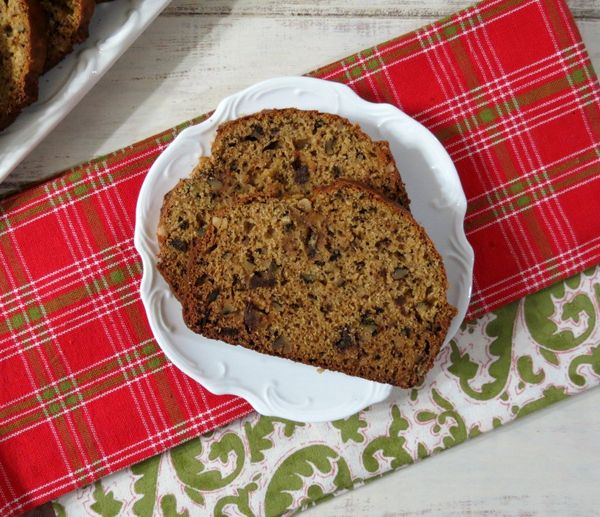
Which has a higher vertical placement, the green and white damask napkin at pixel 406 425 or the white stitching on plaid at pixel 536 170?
the white stitching on plaid at pixel 536 170

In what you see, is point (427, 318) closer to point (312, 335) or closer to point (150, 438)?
point (312, 335)

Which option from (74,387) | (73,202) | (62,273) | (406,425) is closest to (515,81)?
(406,425)

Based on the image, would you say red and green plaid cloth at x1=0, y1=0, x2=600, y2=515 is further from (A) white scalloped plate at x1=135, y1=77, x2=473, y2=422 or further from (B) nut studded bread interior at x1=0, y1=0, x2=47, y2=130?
(B) nut studded bread interior at x1=0, y1=0, x2=47, y2=130

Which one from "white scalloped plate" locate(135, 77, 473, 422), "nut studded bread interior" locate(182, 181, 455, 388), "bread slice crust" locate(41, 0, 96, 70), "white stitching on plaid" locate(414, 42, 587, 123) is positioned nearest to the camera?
"nut studded bread interior" locate(182, 181, 455, 388)

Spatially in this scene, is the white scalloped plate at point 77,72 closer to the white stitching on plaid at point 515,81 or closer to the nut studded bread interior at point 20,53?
the nut studded bread interior at point 20,53

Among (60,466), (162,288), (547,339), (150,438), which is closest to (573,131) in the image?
(547,339)

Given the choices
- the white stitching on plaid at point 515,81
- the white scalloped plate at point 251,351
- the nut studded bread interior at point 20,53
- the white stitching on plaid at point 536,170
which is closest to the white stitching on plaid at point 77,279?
the white scalloped plate at point 251,351

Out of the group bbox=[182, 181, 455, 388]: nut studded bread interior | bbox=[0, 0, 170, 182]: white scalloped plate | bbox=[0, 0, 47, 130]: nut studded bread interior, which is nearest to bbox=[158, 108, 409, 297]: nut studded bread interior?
bbox=[182, 181, 455, 388]: nut studded bread interior
